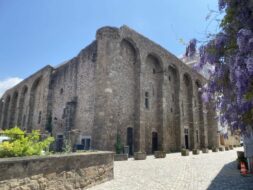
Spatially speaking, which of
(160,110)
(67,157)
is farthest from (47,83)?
(67,157)

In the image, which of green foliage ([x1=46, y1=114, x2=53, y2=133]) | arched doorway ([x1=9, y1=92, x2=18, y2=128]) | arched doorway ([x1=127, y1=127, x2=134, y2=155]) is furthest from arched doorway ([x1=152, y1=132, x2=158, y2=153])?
arched doorway ([x1=9, y1=92, x2=18, y2=128])

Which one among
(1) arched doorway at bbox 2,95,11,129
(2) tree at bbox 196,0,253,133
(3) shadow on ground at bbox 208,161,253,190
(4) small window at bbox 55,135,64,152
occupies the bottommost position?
(3) shadow on ground at bbox 208,161,253,190

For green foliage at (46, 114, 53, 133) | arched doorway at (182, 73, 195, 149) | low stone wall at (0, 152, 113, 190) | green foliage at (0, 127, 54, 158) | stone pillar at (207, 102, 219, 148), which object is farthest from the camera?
stone pillar at (207, 102, 219, 148)

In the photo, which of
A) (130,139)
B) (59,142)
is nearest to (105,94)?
(130,139)

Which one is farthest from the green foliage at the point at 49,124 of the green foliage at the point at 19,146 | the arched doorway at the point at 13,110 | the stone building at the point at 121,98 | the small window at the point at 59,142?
the green foliage at the point at 19,146

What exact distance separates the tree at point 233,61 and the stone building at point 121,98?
1149cm

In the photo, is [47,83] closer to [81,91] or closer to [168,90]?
[81,91]

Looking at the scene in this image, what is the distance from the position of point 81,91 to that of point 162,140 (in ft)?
27.4

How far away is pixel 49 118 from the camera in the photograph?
21.3 m

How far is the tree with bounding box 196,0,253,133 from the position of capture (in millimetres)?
2861

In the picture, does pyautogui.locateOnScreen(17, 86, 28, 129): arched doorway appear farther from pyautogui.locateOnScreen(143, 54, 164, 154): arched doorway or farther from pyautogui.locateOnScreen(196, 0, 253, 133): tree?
pyautogui.locateOnScreen(196, 0, 253, 133): tree

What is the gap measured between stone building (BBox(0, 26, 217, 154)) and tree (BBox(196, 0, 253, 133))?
37.7 ft

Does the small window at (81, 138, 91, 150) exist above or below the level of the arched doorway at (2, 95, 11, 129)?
below

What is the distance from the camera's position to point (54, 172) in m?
4.77
